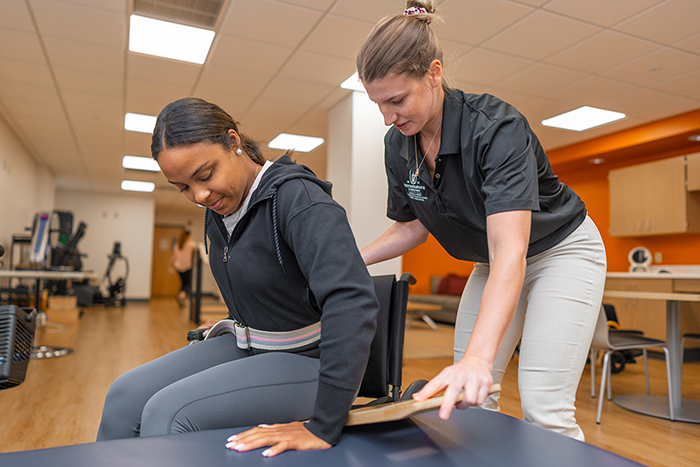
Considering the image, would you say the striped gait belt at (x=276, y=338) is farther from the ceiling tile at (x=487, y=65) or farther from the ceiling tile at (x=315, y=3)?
the ceiling tile at (x=487, y=65)

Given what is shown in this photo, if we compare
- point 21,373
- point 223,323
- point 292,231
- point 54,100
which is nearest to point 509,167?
point 292,231

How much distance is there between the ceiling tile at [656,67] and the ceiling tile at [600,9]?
0.72 meters

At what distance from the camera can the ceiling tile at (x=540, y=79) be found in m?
3.84

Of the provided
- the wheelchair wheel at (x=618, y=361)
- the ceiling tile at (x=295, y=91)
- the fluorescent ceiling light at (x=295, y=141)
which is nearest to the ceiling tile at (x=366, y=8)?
the ceiling tile at (x=295, y=91)

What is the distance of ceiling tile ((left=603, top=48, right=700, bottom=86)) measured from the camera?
11.6 ft

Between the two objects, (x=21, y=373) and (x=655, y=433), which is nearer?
(x=21, y=373)

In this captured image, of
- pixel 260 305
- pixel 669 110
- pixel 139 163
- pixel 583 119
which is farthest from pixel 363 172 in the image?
pixel 139 163

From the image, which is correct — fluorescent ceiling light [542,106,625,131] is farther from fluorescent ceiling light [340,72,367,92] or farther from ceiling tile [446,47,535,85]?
fluorescent ceiling light [340,72,367,92]

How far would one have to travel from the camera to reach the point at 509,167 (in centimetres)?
89

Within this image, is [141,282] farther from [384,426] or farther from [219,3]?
[384,426]

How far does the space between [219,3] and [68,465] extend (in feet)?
10.1

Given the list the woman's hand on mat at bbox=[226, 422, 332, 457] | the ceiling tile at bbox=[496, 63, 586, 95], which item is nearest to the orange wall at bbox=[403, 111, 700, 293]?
the ceiling tile at bbox=[496, 63, 586, 95]

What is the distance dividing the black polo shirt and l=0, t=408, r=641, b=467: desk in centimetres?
39

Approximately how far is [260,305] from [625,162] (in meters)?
6.44
